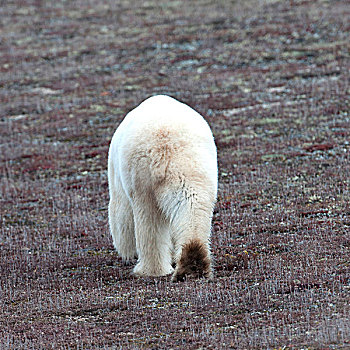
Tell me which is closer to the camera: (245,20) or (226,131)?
(226,131)

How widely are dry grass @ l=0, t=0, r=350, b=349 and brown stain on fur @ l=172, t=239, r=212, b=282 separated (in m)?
0.13

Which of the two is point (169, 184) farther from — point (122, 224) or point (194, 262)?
point (122, 224)

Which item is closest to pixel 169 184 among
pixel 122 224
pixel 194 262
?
pixel 194 262

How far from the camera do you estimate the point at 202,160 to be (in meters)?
7.37

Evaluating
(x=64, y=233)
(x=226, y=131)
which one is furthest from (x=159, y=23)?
(x=64, y=233)

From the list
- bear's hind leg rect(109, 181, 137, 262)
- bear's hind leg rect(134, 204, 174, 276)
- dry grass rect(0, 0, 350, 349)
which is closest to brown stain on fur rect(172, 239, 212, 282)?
dry grass rect(0, 0, 350, 349)

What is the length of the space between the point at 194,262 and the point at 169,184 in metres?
0.92

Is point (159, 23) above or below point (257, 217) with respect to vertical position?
above

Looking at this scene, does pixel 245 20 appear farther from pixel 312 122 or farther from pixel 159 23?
pixel 312 122

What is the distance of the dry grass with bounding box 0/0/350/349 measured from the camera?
6117mm

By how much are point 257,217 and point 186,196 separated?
4105 mm

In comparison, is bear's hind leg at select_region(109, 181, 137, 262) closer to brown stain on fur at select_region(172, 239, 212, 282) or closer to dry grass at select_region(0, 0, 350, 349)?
dry grass at select_region(0, 0, 350, 349)

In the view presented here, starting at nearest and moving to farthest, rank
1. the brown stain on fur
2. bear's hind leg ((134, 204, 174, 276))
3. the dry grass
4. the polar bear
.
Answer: the dry grass < the brown stain on fur < the polar bear < bear's hind leg ((134, 204, 174, 276))

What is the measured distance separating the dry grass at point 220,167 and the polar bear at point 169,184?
0.34 meters
